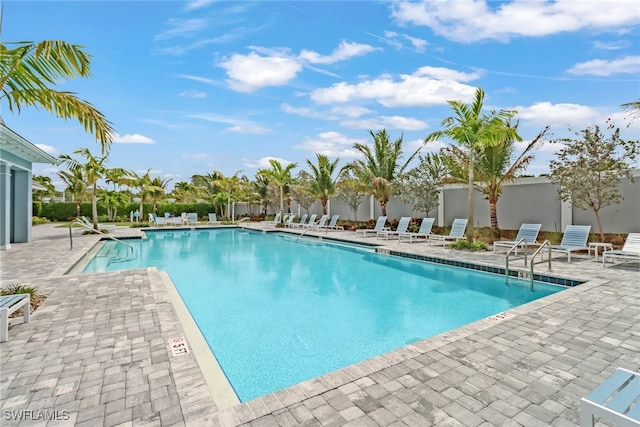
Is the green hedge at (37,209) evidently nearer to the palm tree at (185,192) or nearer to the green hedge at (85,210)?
the green hedge at (85,210)

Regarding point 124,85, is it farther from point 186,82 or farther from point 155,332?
point 155,332

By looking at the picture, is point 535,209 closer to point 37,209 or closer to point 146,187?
point 146,187

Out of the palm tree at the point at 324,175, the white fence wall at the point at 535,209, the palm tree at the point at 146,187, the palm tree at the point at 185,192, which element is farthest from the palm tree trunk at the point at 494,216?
the palm tree at the point at 185,192

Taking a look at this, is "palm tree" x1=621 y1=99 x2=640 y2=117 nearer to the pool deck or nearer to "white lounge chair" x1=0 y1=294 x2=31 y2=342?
the pool deck

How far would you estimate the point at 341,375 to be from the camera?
3.10 meters

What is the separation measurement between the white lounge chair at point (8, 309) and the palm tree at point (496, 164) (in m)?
13.4

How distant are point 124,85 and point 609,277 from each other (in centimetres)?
1517

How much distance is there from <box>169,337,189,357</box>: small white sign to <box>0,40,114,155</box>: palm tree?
3783mm

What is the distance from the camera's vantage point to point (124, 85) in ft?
39.3

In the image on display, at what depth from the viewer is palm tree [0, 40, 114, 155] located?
14.3ft

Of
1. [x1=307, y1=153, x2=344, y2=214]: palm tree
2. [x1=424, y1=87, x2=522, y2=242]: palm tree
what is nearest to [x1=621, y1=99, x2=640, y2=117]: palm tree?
[x1=424, y1=87, x2=522, y2=242]: palm tree

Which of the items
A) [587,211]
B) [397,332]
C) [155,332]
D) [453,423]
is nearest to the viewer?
[453,423]

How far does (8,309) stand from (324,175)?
19.0m

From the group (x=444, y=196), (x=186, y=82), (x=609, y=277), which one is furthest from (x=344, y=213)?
(x=609, y=277)
